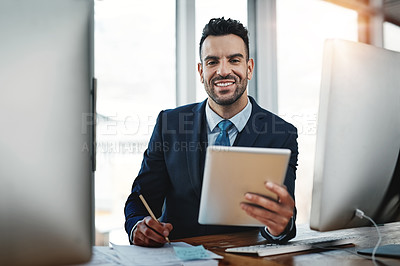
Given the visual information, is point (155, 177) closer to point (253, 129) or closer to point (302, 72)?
point (253, 129)

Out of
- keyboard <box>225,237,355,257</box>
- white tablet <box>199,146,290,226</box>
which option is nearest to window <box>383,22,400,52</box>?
keyboard <box>225,237,355,257</box>

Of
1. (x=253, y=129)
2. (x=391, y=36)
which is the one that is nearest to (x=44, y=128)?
(x=253, y=129)

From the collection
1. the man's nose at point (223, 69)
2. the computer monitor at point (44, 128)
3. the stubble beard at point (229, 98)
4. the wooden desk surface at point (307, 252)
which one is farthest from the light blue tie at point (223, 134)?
the computer monitor at point (44, 128)

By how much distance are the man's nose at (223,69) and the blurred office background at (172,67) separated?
825 millimetres

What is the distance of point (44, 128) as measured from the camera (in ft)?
2.02

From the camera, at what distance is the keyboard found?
43.2 inches

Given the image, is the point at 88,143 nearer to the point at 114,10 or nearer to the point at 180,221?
the point at 180,221

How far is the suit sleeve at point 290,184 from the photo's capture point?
1243 millimetres

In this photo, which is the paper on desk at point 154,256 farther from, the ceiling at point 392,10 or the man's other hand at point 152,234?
the ceiling at point 392,10

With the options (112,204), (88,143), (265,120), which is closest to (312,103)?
(265,120)

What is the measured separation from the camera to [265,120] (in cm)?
181

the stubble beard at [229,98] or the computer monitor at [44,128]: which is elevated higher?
the stubble beard at [229,98]

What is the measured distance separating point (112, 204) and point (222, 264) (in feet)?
5.23

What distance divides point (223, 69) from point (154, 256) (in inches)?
44.4
